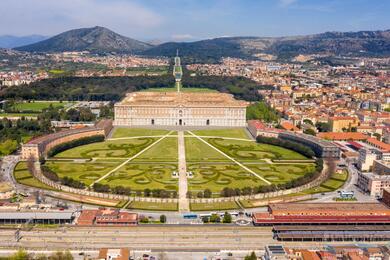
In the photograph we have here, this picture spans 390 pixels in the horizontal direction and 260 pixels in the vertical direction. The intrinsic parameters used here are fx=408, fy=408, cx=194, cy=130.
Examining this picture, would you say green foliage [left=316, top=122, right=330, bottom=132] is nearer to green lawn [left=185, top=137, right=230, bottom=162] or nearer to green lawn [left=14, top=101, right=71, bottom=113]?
green lawn [left=185, top=137, right=230, bottom=162]

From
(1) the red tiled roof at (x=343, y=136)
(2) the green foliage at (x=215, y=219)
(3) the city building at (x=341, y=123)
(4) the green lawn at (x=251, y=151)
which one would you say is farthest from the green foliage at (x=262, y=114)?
(2) the green foliage at (x=215, y=219)

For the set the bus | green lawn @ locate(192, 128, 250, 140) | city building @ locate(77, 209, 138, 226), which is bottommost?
the bus

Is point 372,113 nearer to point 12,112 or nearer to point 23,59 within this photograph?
point 12,112

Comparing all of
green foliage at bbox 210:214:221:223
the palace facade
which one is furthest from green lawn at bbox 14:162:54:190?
the palace facade

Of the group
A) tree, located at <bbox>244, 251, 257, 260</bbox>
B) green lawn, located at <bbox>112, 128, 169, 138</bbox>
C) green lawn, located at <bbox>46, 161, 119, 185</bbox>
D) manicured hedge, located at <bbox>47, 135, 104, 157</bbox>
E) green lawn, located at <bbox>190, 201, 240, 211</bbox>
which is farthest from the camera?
green lawn, located at <bbox>112, 128, 169, 138</bbox>

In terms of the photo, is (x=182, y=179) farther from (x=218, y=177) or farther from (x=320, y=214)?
(x=320, y=214)

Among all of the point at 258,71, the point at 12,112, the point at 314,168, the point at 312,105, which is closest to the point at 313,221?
the point at 314,168

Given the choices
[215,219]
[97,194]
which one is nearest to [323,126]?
[215,219]
